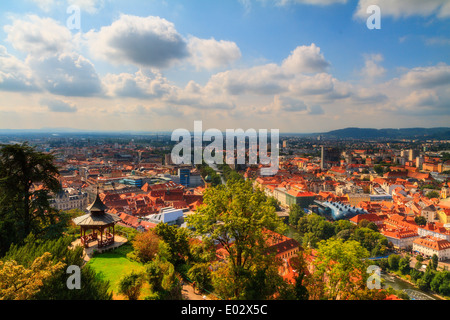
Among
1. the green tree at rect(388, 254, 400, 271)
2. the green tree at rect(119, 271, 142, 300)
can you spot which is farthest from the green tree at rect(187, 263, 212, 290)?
the green tree at rect(388, 254, 400, 271)

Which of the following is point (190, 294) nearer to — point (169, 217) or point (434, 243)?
point (169, 217)

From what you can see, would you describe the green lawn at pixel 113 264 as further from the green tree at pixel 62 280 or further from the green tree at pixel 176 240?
the green tree at pixel 62 280

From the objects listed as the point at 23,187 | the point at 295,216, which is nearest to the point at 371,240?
the point at 295,216

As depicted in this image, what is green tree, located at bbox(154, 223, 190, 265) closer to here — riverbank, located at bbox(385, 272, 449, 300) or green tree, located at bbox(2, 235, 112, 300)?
green tree, located at bbox(2, 235, 112, 300)

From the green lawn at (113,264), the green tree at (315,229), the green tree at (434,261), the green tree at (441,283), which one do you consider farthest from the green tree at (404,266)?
the green lawn at (113,264)
